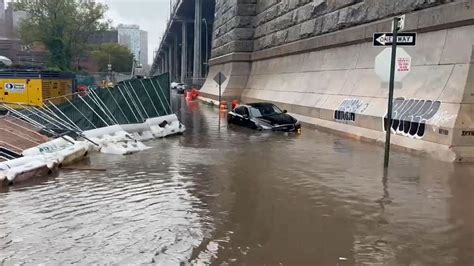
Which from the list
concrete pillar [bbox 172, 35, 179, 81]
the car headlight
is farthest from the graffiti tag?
concrete pillar [bbox 172, 35, 179, 81]

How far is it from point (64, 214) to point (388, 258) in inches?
181

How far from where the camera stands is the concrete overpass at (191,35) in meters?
76.8

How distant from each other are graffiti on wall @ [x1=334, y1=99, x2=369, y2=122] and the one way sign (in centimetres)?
824

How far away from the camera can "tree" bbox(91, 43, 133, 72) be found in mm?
126125

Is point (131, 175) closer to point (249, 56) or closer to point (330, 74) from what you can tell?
point (330, 74)

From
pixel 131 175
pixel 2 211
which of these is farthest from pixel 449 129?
pixel 2 211

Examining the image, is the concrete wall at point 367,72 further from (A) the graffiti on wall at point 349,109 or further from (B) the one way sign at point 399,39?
(B) the one way sign at point 399,39

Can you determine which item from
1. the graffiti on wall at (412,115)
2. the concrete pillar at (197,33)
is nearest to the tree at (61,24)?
the concrete pillar at (197,33)

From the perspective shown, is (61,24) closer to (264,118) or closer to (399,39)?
(264,118)

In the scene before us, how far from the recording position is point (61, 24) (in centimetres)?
7131

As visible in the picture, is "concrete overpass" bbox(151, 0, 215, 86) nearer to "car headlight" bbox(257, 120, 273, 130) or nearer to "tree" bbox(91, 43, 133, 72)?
"tree" bbox(91, 43, 133, 72)

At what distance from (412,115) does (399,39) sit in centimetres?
523

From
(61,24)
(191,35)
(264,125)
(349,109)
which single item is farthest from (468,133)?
(191,35)

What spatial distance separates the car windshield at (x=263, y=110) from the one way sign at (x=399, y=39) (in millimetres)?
11534
